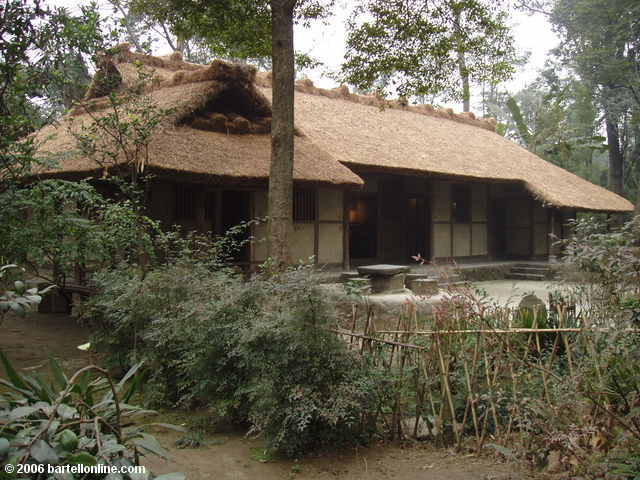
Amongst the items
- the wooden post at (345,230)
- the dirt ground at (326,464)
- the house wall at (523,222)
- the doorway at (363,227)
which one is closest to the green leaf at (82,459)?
the dirt ground at (326,464)

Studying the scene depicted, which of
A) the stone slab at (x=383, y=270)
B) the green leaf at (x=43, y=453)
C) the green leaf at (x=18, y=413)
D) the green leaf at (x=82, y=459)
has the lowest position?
the green leaf at (x=82, y=459)

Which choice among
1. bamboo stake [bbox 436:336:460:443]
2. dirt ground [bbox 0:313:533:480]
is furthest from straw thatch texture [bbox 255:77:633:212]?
dirt ground [bbox 0:313:533:480]

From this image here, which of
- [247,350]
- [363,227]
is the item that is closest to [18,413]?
[247,350]

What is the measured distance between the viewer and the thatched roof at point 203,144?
26.4 ft

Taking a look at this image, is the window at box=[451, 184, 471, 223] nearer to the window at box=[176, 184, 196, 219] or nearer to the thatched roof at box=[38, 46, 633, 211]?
the thatched roof at box=[38, 46, 633, 211]

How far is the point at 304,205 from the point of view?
34.9 feet

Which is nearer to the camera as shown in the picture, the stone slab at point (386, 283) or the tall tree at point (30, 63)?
the tall tree at point (30, 63)

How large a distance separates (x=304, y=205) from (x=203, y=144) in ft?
8.43

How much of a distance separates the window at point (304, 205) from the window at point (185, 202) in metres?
1.96

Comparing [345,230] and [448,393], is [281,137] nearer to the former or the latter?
[345,230]

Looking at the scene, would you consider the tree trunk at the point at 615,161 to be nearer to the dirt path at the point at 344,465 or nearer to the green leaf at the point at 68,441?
the dirt path at the point at 344,465

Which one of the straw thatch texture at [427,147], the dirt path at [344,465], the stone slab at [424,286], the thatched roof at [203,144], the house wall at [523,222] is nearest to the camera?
the dirt path at [344,465]

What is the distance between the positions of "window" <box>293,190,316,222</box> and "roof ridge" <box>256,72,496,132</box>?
94.3 inches

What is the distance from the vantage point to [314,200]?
1073cm
